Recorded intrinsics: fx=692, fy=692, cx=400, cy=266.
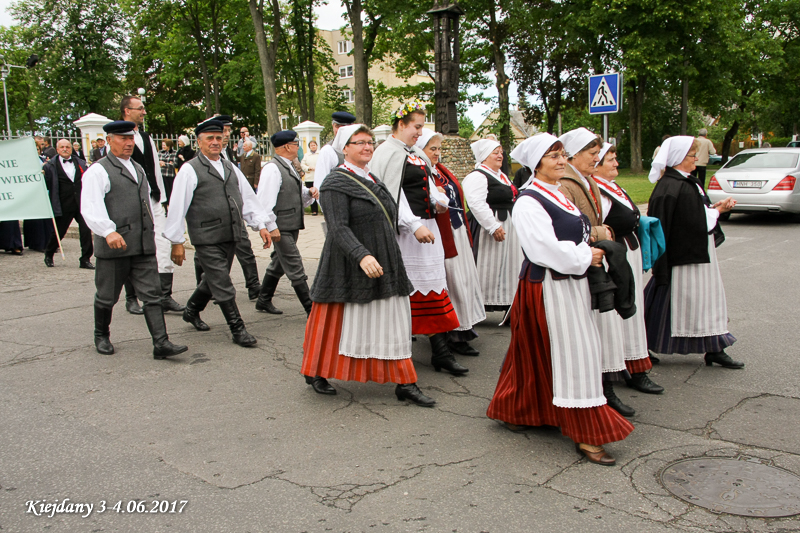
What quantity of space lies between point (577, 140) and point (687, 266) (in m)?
1.62

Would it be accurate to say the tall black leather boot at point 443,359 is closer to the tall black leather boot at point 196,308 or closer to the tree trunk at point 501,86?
the tall black leather boot at point 196,308

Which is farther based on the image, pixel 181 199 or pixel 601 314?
pixel 181 199

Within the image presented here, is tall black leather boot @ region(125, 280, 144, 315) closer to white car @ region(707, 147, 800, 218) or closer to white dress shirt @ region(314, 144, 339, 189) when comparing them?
Result: white dress shirt @ region(314, 144, 339, 189)

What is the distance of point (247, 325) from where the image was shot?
6953mm

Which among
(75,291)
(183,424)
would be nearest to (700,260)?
(183,424)

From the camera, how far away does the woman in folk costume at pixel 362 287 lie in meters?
4.48

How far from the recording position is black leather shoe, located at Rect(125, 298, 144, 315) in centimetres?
750

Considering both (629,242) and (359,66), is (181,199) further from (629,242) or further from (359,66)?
(359,66)

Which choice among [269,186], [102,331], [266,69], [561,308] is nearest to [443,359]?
[561,308]

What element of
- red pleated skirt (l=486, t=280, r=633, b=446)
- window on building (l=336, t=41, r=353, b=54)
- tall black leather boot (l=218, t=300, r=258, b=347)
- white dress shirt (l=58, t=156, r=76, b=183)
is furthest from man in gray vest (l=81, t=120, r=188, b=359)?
window on building (l=336, t=41, r=353, b=54)

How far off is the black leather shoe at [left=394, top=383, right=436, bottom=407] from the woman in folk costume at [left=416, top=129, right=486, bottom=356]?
112 centimetres

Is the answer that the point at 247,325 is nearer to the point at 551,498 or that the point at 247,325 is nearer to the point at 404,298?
the point at 404,298

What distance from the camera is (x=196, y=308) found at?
6.75 m

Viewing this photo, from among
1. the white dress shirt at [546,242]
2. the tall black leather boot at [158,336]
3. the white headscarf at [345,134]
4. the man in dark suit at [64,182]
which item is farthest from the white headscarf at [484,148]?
the man in dark suit at [64,182]
